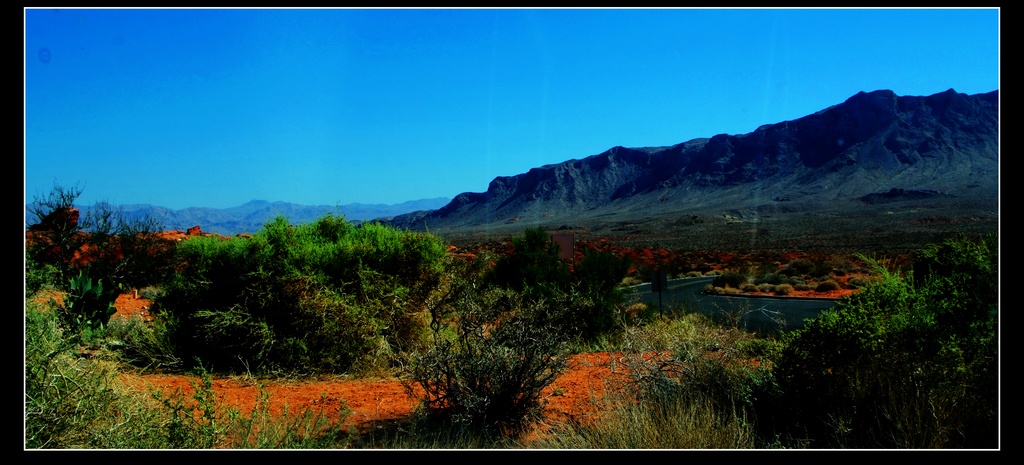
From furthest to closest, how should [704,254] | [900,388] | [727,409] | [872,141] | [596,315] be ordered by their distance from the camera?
1. [872,141]
2. [704,254]
3. [596,315]
4. [727,409]
5. [900,388]

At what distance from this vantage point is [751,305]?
16.7 meters

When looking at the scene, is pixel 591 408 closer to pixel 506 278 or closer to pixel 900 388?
pixel 900 388

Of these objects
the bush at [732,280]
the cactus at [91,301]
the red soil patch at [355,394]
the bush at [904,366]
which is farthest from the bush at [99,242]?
the bush at [732,280]

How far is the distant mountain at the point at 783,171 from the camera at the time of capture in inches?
3152

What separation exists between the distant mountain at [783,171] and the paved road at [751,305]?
164 ft

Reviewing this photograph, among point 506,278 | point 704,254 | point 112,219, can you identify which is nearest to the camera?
point 506,278

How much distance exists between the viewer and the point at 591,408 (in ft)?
21.8

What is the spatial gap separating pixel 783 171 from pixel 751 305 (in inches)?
3452

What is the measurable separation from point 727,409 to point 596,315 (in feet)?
25.3

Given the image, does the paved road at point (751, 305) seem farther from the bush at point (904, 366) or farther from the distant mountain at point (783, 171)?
the distant mountain at point (783, 171)

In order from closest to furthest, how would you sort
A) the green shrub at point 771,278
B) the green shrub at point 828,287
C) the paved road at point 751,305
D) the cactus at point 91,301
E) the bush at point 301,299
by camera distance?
the bush at point 301,299, the cactus at point 91,301, the paved road at point 751,305, the green shrub at point 828,287, the green shrub at point 771,278

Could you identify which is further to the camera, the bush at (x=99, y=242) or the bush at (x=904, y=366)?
the bush at (x=99, y=242)
